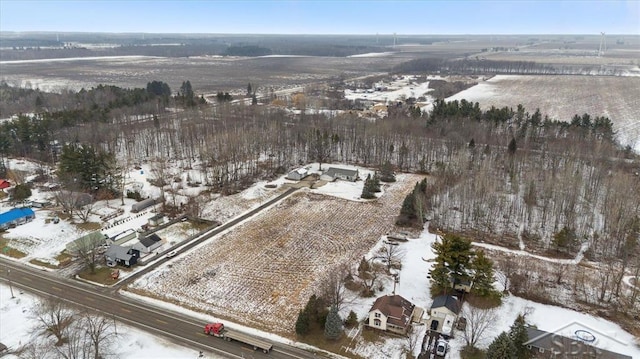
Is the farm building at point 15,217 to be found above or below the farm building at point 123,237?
above

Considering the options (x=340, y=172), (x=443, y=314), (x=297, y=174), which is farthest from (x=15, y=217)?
(x=443, y=314)

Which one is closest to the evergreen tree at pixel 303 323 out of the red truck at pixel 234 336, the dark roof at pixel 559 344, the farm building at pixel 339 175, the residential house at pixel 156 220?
the red truck at pixel 234 336

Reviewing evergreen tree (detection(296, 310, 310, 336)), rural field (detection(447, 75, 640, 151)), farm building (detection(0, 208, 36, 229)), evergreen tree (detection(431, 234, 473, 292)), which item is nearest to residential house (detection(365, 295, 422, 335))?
evergreen tree (detection(431, 234, 473, 292))

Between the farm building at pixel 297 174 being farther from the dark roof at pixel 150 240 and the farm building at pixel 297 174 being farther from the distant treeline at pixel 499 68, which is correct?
the distant treeline at pixel 499 68

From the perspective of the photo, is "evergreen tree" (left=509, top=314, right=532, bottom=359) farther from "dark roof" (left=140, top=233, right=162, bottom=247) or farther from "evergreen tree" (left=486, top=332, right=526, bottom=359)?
"dark roof" (left=140, top=233, right=162, bottom=247)

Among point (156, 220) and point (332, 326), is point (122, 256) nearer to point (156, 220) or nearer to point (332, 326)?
point (156, 220)

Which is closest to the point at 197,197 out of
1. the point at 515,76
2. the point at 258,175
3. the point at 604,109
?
the point at 258,175

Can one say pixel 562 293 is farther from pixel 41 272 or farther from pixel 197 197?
pixel 41 272
